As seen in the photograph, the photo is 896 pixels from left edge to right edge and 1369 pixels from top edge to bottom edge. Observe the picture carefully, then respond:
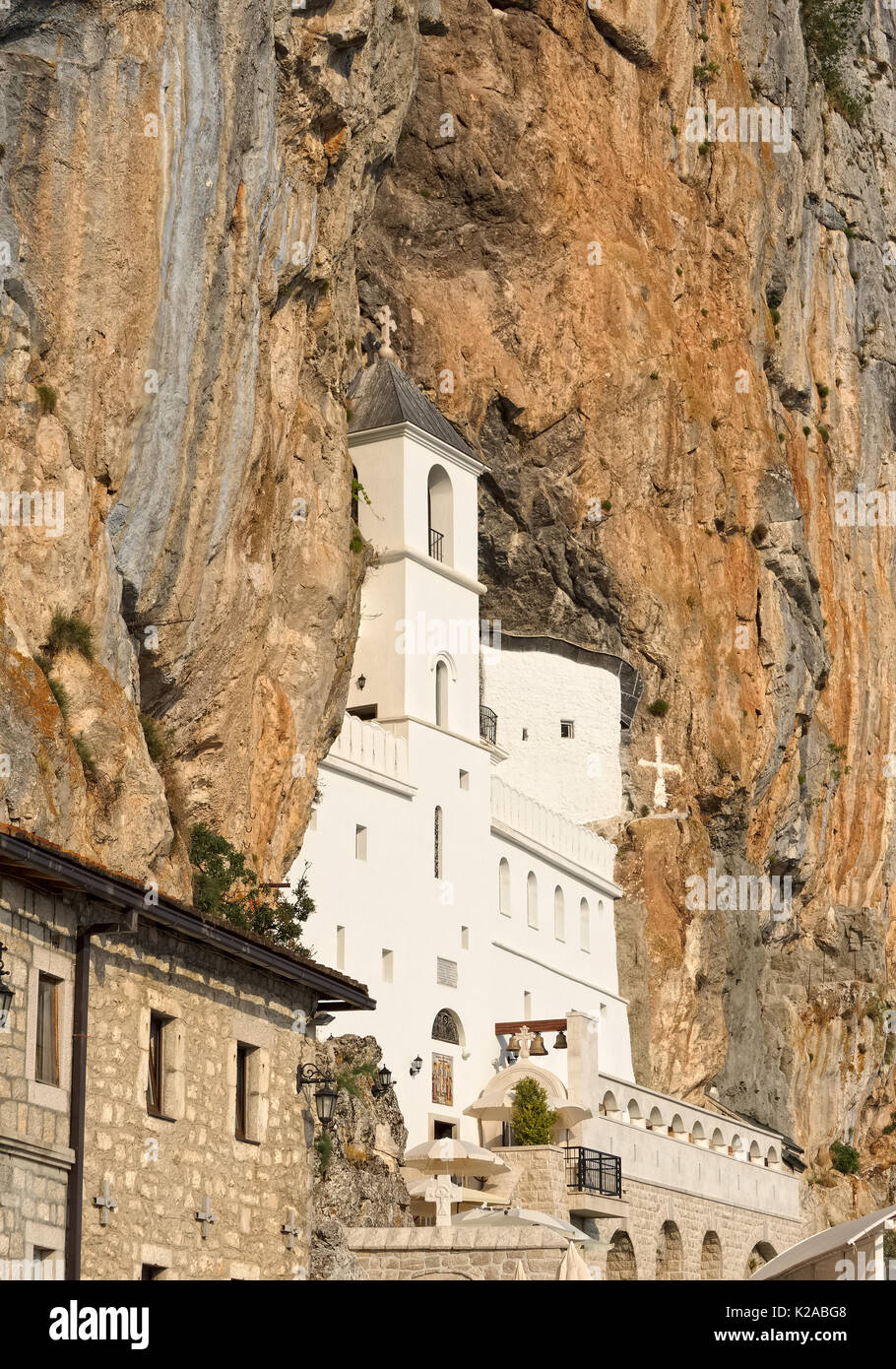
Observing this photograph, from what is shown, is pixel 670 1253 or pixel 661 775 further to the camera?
pixel 661 775

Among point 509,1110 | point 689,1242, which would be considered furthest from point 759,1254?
point 509,1110

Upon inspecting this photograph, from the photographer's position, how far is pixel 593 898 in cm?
4650

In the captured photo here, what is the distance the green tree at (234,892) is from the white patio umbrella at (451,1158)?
4679mm

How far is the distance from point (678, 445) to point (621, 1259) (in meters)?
20.3

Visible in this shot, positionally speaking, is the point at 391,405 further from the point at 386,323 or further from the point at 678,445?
the point at 678,445

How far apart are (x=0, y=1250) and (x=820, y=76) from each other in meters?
55.0

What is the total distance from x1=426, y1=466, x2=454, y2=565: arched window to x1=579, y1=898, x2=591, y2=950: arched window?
8.30 metres

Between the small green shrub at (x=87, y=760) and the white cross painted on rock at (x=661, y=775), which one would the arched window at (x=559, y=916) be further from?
the small green shrub at (x=87, y=760)

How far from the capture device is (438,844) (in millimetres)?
39562

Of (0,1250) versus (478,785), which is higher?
(478,785)

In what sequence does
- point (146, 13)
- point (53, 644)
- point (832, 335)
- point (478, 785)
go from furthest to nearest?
1. point (832, 335)
2. point (478, 785)
3. point (146, 13)
4. point (53, 644)

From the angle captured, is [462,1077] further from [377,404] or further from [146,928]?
[146,928]

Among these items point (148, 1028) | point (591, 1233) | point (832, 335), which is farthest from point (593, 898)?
point (148, 1028)

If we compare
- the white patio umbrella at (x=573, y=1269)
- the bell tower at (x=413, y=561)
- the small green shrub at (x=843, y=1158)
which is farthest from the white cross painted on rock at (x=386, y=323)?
the white patio umbrella at (x=573, y=1269)
